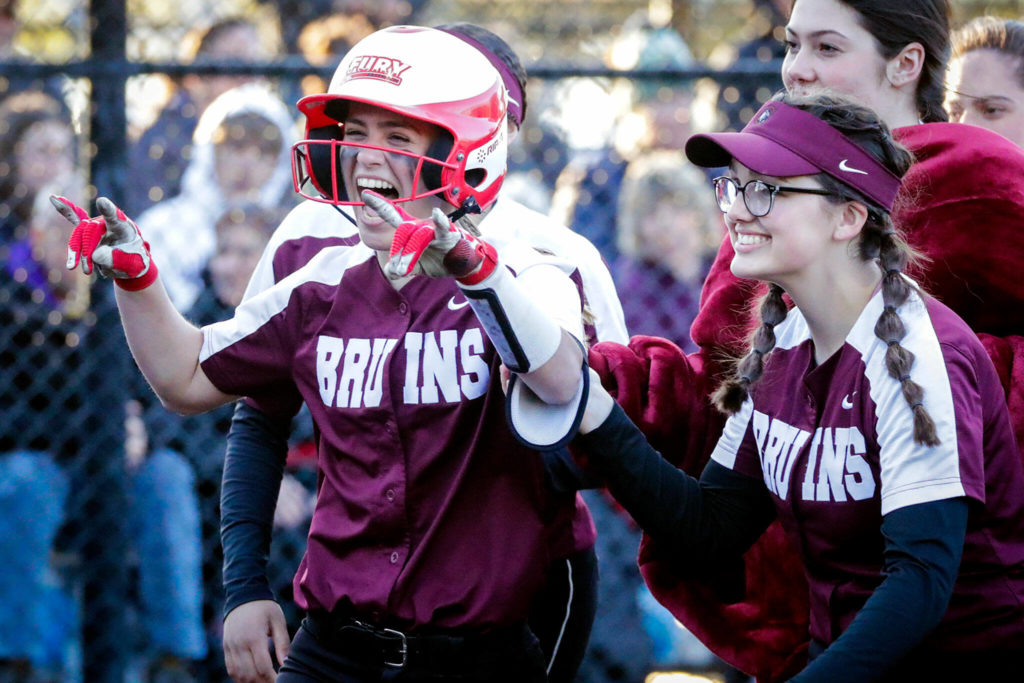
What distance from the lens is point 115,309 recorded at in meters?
4.08

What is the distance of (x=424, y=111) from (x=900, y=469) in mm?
990

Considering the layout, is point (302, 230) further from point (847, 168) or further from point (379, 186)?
point (847, 168)

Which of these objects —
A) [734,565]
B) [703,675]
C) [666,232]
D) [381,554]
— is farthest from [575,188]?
[381,554]

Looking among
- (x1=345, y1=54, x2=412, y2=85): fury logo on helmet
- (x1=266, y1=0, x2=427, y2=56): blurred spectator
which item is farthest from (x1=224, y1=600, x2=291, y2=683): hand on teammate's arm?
(x1=266, y1=0, x2=427, y2=56): blurred spectator

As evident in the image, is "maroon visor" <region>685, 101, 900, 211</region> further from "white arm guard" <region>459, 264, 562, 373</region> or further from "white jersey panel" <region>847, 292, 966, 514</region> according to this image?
"white arm guard" <region>459, 264, 562, 373</region>

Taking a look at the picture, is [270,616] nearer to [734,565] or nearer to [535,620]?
[535,620]

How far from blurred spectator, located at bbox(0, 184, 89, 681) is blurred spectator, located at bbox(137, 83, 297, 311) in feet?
1.00

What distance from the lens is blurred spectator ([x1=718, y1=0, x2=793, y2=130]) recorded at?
4.30 meters

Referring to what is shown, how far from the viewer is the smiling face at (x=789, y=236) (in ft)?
7.20

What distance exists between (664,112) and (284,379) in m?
2.55

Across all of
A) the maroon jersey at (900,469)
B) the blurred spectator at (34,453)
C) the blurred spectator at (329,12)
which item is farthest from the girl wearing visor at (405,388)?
the blurred spectator at (329,12)

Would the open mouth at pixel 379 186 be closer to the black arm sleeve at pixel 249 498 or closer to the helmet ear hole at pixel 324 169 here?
the helmet ear hole at pixel 324 169

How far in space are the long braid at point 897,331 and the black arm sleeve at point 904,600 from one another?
0.13 metres

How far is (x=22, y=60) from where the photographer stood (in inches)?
161
